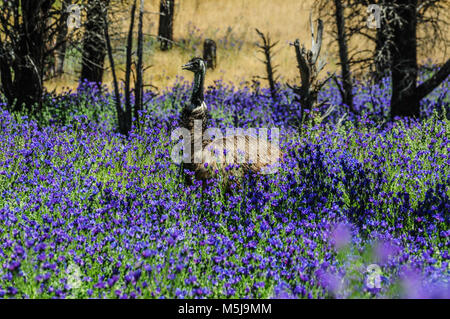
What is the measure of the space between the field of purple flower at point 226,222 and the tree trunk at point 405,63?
186cm

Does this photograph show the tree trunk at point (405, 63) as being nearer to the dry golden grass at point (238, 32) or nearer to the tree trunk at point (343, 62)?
→ the tree trunk at point (343, 62)

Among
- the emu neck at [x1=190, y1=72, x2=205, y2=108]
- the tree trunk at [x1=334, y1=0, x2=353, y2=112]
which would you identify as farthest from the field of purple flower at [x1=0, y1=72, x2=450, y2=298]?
the tree trunk at [x1=334, y1=0, x2=353, y2=112]

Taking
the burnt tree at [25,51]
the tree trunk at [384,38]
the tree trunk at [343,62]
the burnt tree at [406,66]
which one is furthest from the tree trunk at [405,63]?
the burnt tree at [25,51]

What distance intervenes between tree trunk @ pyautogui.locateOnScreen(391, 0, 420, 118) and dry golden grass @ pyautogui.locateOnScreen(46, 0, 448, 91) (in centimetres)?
491

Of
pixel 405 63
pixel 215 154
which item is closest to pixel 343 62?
pixel 405 63

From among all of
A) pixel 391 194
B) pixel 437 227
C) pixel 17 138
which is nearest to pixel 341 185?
pixel 391 194

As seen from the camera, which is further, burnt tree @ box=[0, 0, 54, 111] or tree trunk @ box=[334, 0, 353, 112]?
tree trunk @ box=[334, 0, 353, 112]

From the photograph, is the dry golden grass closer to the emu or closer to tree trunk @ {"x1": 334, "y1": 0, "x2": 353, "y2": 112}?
tree trunk @ {"x1": 334, "y1": 0, "x2": 353, "y2": 112}

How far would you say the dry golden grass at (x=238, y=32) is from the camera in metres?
14.7

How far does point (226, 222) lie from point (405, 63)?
6023 millimetres

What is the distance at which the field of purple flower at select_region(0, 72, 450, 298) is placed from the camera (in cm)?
343

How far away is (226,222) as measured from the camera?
→ 4.62 m
